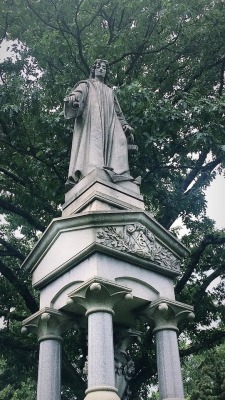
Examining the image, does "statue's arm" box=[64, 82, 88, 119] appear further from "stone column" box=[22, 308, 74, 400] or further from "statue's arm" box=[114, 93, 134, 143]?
"stone column" box=[22, 308, 74, 400]

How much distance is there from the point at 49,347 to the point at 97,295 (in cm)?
103

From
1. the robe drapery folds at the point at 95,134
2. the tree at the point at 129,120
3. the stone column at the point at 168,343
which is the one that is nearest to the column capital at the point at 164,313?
the stone column at the point at 168,343

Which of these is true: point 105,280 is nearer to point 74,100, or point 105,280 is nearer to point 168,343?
point 168,343

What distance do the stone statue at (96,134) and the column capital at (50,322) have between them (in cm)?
191

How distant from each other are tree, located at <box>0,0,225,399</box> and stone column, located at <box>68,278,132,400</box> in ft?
13.7

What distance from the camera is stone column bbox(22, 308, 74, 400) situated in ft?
17.4

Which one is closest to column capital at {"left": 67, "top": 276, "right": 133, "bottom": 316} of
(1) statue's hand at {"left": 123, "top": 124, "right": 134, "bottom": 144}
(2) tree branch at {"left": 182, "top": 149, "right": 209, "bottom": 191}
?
(1) statue's hand at {"left": 123, "top": 124, "right": 134, "bottom": 144}

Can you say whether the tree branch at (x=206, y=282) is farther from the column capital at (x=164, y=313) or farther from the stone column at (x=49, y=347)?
the stone column at (x=49, y=347)

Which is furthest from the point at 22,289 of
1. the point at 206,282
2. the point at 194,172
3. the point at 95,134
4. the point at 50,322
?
the point at 194,172

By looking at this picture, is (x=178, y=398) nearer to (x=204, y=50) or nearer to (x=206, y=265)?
(x=206, y=265)

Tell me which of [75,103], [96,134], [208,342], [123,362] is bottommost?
[123,362]

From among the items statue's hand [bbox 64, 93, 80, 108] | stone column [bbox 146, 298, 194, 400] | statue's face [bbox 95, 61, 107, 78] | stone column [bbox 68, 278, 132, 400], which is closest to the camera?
stone column [bbox 68, 278, 132, 400]

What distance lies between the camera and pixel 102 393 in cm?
455

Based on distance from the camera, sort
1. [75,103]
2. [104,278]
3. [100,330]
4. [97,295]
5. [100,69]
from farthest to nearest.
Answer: [100,69] → [75,103] → [104,278] → [97,295] → [100,330]
